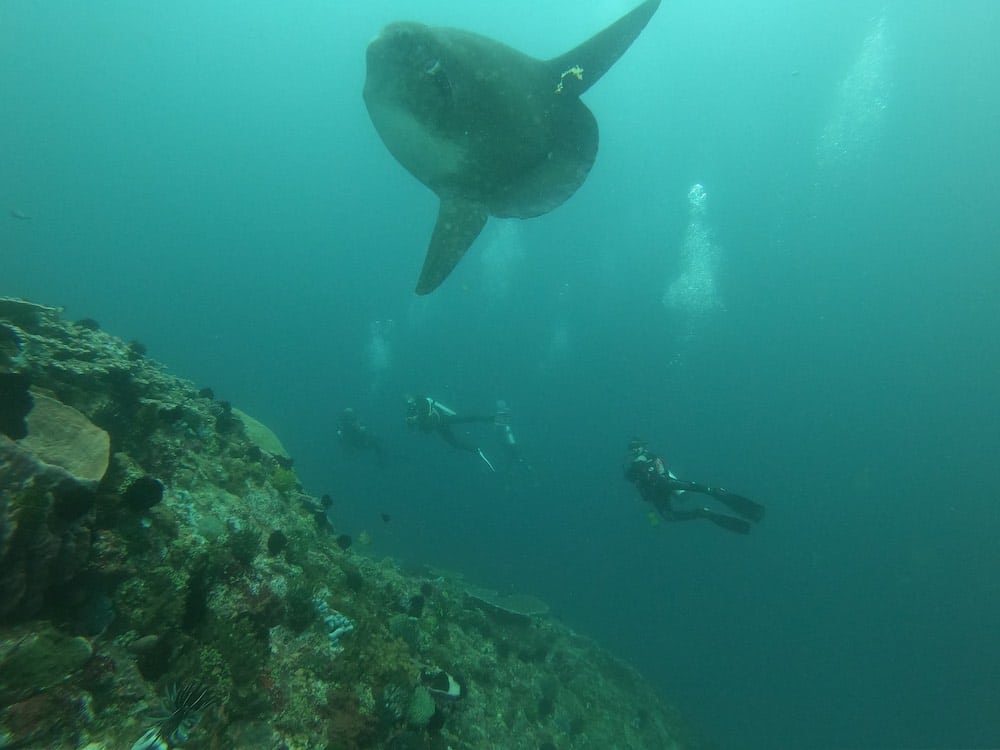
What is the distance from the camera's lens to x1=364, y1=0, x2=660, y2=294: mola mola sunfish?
3920 mm

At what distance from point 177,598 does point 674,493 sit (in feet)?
40.4

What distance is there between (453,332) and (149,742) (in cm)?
7020

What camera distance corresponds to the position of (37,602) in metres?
2.62

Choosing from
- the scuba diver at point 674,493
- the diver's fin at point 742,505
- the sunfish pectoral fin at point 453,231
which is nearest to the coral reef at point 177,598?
the sunfish pectoral fin at point 453,231

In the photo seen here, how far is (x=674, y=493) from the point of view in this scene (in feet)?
42.6

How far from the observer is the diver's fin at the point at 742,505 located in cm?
1188

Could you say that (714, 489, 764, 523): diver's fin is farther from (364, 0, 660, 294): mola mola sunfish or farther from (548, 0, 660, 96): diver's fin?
(548, 0, 660, 96): diver's fin

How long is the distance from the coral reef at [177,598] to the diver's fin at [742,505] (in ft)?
24.6

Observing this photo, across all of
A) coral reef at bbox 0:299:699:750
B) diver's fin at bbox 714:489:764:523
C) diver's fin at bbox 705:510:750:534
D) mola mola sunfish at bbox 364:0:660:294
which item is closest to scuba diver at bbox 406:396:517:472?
diver's fin at bbox 705:510:750:534

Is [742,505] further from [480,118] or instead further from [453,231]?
[480,118]

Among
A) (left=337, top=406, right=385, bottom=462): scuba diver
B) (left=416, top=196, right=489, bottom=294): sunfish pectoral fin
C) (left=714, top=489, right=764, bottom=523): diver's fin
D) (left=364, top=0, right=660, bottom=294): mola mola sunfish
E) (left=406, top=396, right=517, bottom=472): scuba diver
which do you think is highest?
(left=364, top=0, right=660, bottom=294): mola mola sunfish

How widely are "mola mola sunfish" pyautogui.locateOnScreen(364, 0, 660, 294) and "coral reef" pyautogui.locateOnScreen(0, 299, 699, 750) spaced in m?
3.43

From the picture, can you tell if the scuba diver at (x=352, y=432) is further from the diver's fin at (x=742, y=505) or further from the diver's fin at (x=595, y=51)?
the diver's fin at (x=595, y=51)

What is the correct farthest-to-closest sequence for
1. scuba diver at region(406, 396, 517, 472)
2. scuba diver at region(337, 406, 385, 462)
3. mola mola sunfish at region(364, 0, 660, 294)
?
scuba diver at region(337, 406, 385, 462), scuba diver at region(406, 396, 517, 472), mola mola sunfish at region(364, 0, 660, 294)
